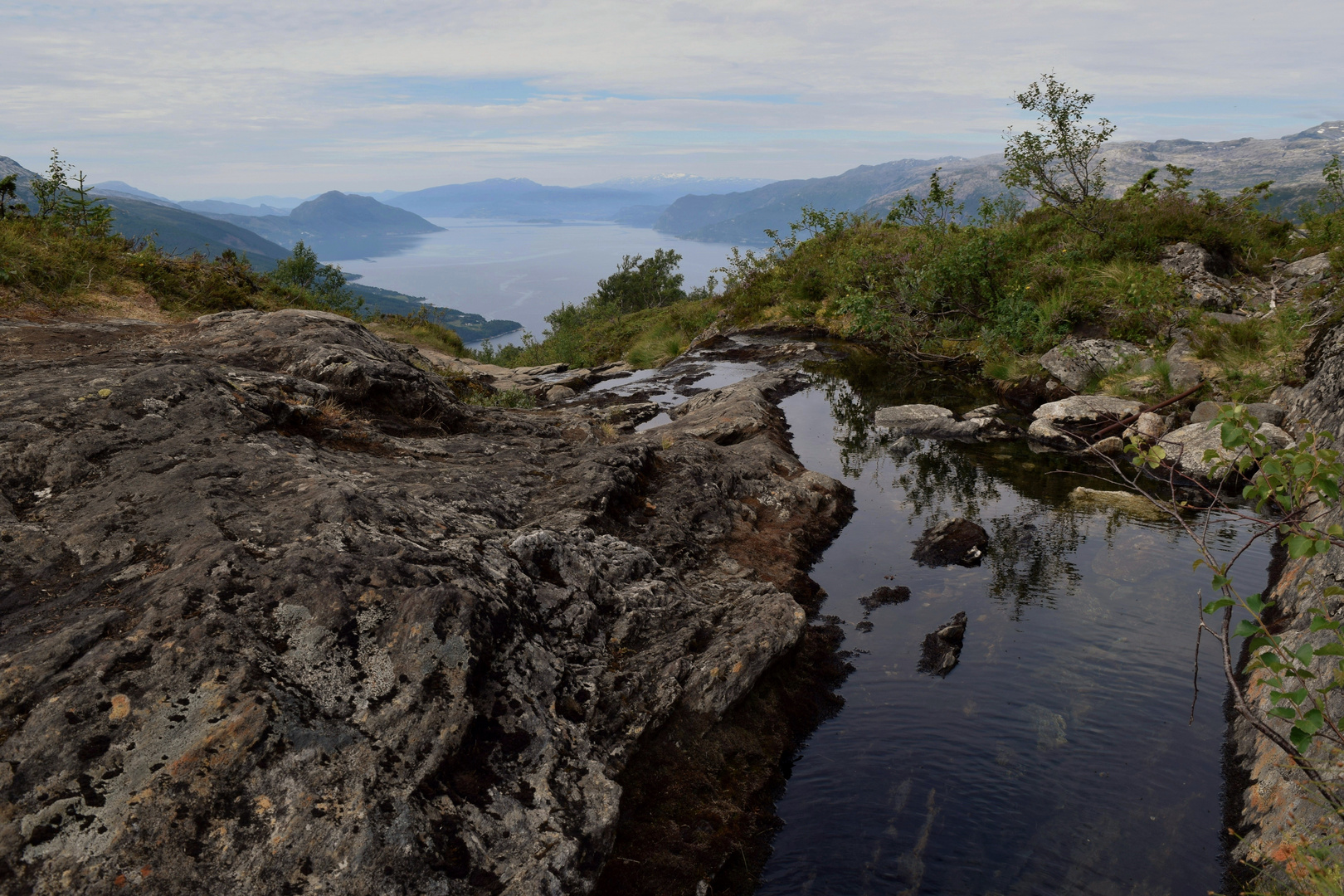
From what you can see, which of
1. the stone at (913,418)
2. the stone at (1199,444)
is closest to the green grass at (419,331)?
the stone at (913,418)

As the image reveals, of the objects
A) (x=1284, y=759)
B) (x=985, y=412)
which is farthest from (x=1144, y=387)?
(x=1284, y=759)

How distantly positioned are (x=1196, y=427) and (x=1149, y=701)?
32.7 ft

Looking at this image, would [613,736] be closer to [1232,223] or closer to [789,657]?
[789,657]

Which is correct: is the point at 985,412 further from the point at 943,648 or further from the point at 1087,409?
the point at 943,648

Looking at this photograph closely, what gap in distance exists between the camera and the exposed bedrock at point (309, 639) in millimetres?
4691

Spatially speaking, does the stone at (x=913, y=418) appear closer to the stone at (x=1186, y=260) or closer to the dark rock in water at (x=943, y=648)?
the dark rock in water at (x=943, y=648)

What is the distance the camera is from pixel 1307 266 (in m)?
25.1

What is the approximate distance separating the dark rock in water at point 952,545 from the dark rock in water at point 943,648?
2.27 meters

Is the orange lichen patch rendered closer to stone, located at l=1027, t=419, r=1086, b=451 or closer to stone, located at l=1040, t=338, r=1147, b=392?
stone, located at l=1027, t=419, r=1086, b=451

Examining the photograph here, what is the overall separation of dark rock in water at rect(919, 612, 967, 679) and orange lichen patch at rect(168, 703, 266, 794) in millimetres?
8324

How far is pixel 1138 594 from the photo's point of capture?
11766mm

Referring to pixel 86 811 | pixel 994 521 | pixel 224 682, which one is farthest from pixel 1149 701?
pixel 86 811

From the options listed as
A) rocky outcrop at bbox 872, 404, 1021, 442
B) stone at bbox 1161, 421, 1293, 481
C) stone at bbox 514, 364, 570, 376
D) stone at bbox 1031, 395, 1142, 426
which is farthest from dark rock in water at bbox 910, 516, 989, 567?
stone at bbox 514, 364, 570, 376

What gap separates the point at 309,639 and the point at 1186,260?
101 feet
